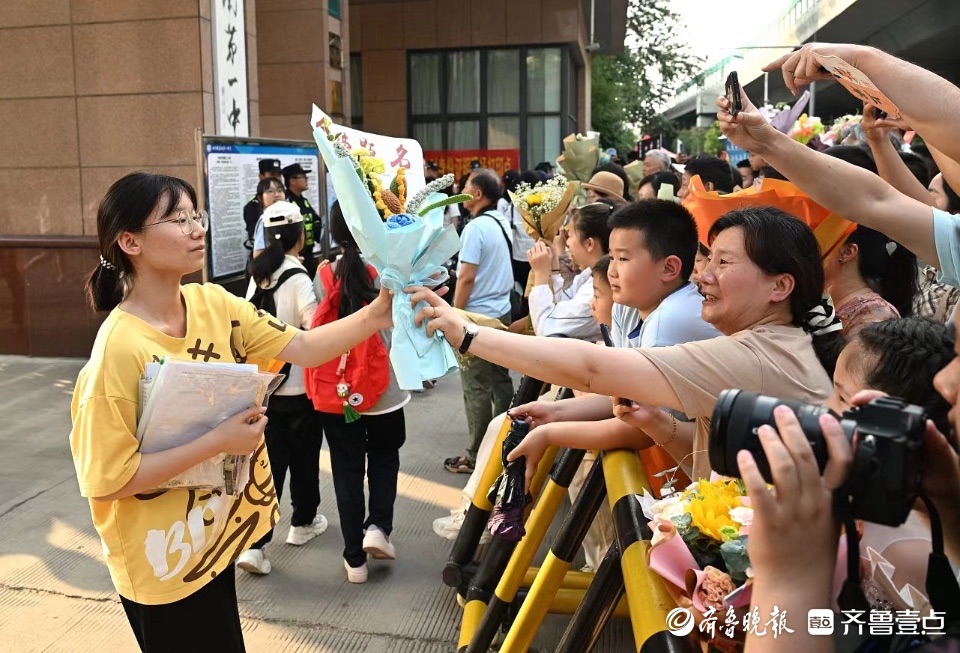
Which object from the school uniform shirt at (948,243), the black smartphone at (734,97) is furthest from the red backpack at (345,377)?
the school uniform shirt at (948,243)

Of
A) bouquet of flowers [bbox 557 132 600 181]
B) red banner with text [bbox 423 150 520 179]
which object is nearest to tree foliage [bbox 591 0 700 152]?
red banner with text [bbox 423 150 520 179]

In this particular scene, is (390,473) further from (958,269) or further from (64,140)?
(64,140)

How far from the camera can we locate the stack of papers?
2121 mm

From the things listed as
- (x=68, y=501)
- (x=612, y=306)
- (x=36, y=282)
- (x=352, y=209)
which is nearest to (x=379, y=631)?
(x=612, y=306)

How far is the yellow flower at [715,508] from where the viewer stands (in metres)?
1.61

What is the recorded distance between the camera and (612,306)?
3570 mm

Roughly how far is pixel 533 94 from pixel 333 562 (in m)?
13.5

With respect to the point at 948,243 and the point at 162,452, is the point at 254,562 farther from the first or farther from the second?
the point at 948,243

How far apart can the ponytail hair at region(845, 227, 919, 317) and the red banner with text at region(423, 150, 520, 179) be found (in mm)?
13467

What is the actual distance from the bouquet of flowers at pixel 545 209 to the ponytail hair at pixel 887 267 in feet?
7.67

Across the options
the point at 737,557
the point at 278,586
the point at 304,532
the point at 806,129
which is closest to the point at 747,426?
the point at 737,557

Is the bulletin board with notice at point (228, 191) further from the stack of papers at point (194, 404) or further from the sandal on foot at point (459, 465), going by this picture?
the stack of papers at point (194, 404)

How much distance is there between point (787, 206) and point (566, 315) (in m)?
1.45

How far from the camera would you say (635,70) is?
130 ft
